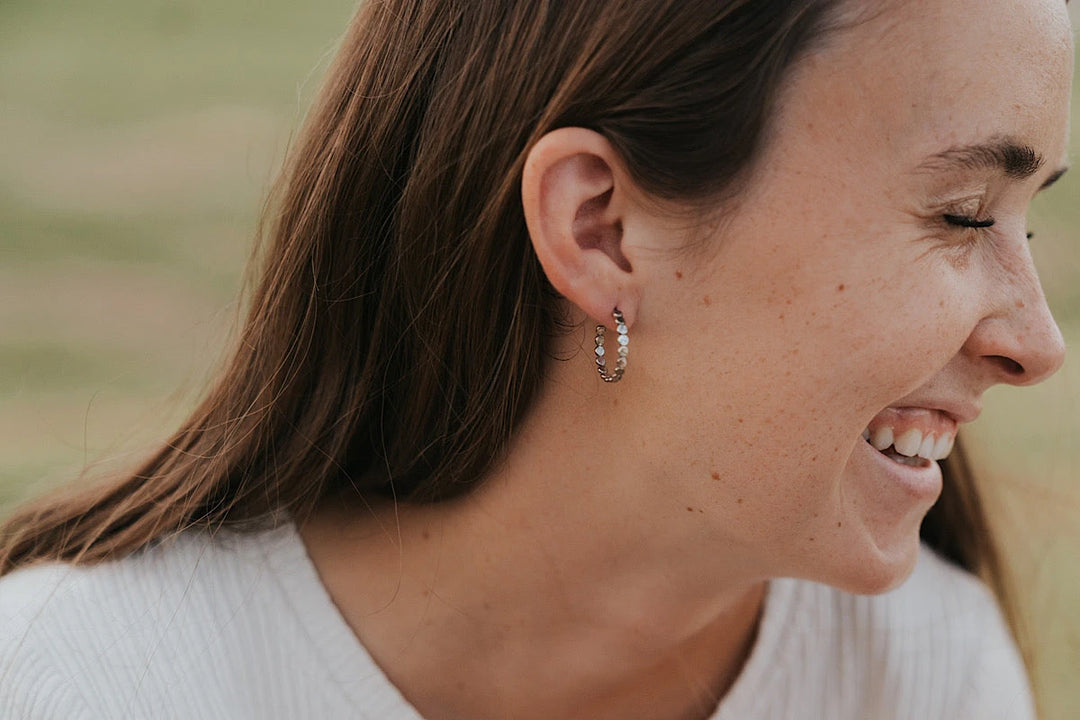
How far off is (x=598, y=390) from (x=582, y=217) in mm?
203

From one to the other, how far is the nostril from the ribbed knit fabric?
0.53m

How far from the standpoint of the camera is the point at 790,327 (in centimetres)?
133

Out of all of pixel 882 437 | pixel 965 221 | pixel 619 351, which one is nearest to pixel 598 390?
pixel 619 351

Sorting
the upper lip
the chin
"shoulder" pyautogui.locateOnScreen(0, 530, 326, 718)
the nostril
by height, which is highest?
the nostril

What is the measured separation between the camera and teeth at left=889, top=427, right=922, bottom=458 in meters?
1.44

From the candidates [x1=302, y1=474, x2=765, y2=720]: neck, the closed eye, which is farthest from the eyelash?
[x1=302, y1=474, x2=765, y2=720]: neck

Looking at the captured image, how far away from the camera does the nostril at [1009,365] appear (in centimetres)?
138

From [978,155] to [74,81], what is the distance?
4729mm

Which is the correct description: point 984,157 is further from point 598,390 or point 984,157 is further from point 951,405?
point 598,390

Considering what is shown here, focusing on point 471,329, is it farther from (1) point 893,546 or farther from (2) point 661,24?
(1) point 893,546

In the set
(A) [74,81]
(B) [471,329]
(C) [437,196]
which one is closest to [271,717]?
(B) [471,329]

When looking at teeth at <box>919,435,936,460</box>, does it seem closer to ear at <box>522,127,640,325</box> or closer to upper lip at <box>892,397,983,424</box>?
upper lip at <box>892,397,983,424</box>

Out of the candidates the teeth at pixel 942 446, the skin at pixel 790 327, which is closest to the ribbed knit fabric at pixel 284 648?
the skin at pixel 790 327

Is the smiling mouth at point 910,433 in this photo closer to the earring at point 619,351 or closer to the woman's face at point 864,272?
the woman's face at point 864,272
